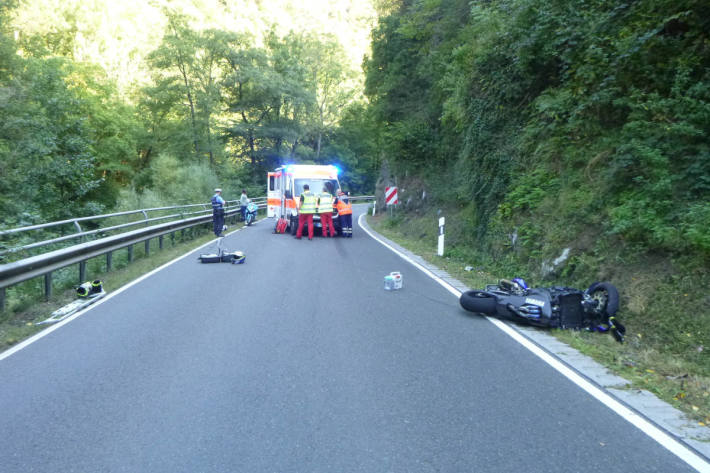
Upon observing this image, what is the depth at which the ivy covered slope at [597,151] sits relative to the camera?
7234 mm

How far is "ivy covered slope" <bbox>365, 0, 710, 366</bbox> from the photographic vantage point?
23.7 feet

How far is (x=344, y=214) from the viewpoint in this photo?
69.6ft

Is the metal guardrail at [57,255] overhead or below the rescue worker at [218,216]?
below

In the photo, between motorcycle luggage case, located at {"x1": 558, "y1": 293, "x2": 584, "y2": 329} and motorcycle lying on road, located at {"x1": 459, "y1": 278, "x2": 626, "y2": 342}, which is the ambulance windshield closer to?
motorcycle lying on road, located at {"x1": 459, "y1": 278, "x2": 626, "y2": 342}

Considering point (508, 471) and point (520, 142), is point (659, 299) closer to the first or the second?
point (508, 471)

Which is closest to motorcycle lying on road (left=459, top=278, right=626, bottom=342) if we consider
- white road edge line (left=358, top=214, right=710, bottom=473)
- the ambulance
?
white road edge line (left=358, top=214, right=710, bottom=473)

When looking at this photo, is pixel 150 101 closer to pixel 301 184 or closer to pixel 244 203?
pixel 244 203

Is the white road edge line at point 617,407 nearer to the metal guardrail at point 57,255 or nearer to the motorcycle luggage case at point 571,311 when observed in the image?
the motorcycle luggage case at point 571,311

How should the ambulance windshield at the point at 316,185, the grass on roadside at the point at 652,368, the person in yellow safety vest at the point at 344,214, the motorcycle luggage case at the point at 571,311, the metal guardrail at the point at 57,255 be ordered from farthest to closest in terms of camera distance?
the ambulance windshield at the point at 316,185, the person in yellow safety vest at the point at 344,214, the metal guardrail at the point at 57,255, the motorcycle luggage case at the point at 571,311, the grass on roadside at the point at 652,368

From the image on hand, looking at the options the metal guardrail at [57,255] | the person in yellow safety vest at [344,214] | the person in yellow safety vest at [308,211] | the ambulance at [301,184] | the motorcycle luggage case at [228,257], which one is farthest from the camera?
the ambulance at [301,184]

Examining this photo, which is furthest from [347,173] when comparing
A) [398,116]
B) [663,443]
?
[663,443]

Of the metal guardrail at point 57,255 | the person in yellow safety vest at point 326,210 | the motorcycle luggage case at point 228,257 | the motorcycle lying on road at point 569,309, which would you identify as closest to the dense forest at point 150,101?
the metal guardrail at point 57,255

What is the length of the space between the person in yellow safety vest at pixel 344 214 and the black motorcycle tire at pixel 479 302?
525 inches

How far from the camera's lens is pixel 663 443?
3.87 metres
